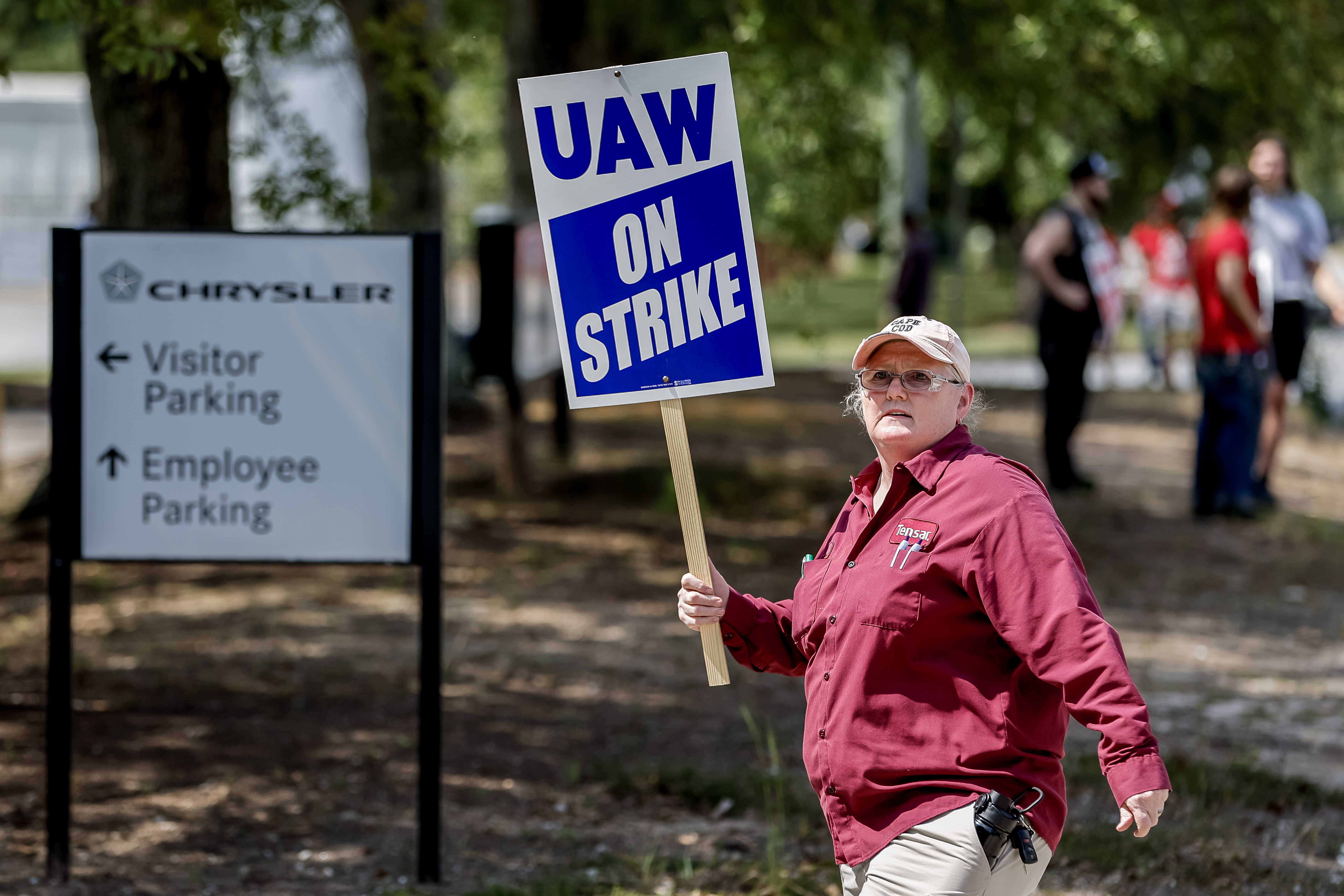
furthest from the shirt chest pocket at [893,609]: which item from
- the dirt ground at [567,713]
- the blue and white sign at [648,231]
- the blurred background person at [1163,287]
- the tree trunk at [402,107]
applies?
the blurred background person at [1163,287]

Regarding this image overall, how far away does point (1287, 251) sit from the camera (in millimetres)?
9227

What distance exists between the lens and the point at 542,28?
10.4 m

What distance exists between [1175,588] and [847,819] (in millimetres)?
5893

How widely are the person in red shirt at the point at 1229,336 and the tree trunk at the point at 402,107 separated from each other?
455 cm

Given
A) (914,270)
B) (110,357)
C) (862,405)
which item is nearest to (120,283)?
(110,357)

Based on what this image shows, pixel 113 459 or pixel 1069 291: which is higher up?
pixel 1069 291

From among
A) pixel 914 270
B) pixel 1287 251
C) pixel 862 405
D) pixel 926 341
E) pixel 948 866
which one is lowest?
pixel 948 866

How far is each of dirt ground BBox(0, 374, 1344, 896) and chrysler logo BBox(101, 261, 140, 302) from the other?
1650mm

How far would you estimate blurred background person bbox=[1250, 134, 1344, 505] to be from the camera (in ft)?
29.7

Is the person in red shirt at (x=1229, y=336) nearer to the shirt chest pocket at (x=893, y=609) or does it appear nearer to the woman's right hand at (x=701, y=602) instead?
the woman's right hand at (x=701, y=602)

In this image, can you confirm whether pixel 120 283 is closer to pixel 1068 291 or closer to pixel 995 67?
pixel 995 67

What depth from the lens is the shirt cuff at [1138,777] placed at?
242cm

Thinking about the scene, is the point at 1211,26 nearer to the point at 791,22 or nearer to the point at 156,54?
the point at 791,22

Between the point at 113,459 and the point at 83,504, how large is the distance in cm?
15
